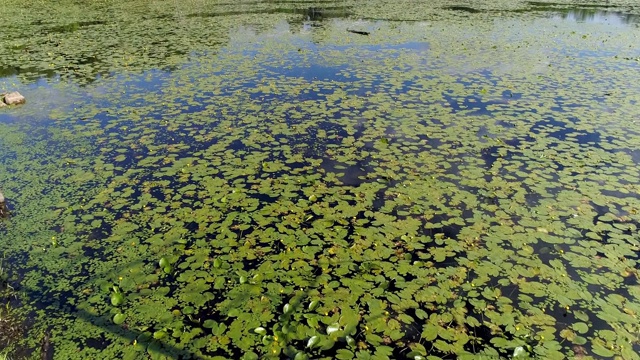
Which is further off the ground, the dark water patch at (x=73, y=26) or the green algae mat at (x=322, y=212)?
the dark water patch at (x=73, y=26)

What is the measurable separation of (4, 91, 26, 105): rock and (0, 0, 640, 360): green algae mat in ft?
0.75

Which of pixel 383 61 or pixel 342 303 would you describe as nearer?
pixel 342 303

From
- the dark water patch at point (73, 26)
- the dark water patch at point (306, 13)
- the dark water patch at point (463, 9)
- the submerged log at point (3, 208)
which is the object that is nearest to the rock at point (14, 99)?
the submerged log at point (3, 208)

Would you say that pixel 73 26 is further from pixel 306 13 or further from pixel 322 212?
pixel 322 212

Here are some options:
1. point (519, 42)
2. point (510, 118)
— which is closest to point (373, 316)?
point (510, 118)

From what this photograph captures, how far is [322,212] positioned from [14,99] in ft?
29.5

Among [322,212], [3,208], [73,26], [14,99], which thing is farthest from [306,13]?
[3,208]

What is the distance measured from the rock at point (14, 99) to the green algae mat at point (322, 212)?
23 centimetres

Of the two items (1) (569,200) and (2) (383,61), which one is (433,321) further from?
(2) (383,61)

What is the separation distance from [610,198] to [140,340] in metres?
6.07

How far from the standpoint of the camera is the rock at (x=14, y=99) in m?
9.23

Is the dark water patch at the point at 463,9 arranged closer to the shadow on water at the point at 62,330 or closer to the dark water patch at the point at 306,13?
the dark water patch at the point at 306,13

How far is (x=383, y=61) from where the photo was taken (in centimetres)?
1274

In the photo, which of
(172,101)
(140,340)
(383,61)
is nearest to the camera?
(140,340)
